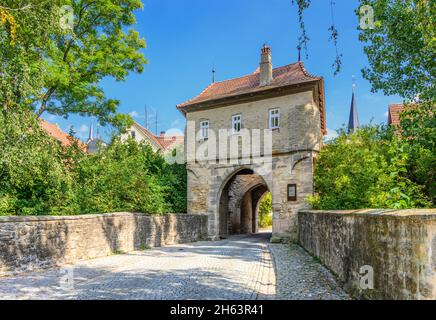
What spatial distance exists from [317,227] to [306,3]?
Result: 21.0 ft

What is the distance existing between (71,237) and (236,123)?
11505 mm

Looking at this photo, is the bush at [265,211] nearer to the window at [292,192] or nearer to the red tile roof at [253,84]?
the red tile roof at [253,84]

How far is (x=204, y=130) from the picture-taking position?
2000 cm

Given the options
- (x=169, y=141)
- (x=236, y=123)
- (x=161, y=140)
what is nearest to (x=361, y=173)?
(x=236, y=123)

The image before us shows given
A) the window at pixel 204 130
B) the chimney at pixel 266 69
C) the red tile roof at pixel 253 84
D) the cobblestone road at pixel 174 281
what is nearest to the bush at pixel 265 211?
the red tile roof at pixel 253 84

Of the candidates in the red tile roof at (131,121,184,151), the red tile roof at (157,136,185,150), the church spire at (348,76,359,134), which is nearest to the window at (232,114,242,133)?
the red tile roof at (131,121,184,151)

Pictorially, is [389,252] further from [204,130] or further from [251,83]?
[251,83]

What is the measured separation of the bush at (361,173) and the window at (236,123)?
174 inches

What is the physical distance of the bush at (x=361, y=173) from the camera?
7.91 metres

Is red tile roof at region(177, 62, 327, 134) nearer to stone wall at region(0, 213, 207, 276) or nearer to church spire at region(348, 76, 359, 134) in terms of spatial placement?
stone wall at region(0, 213, 207, 276)

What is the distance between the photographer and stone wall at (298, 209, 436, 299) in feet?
10.5

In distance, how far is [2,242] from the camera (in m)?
7.06
